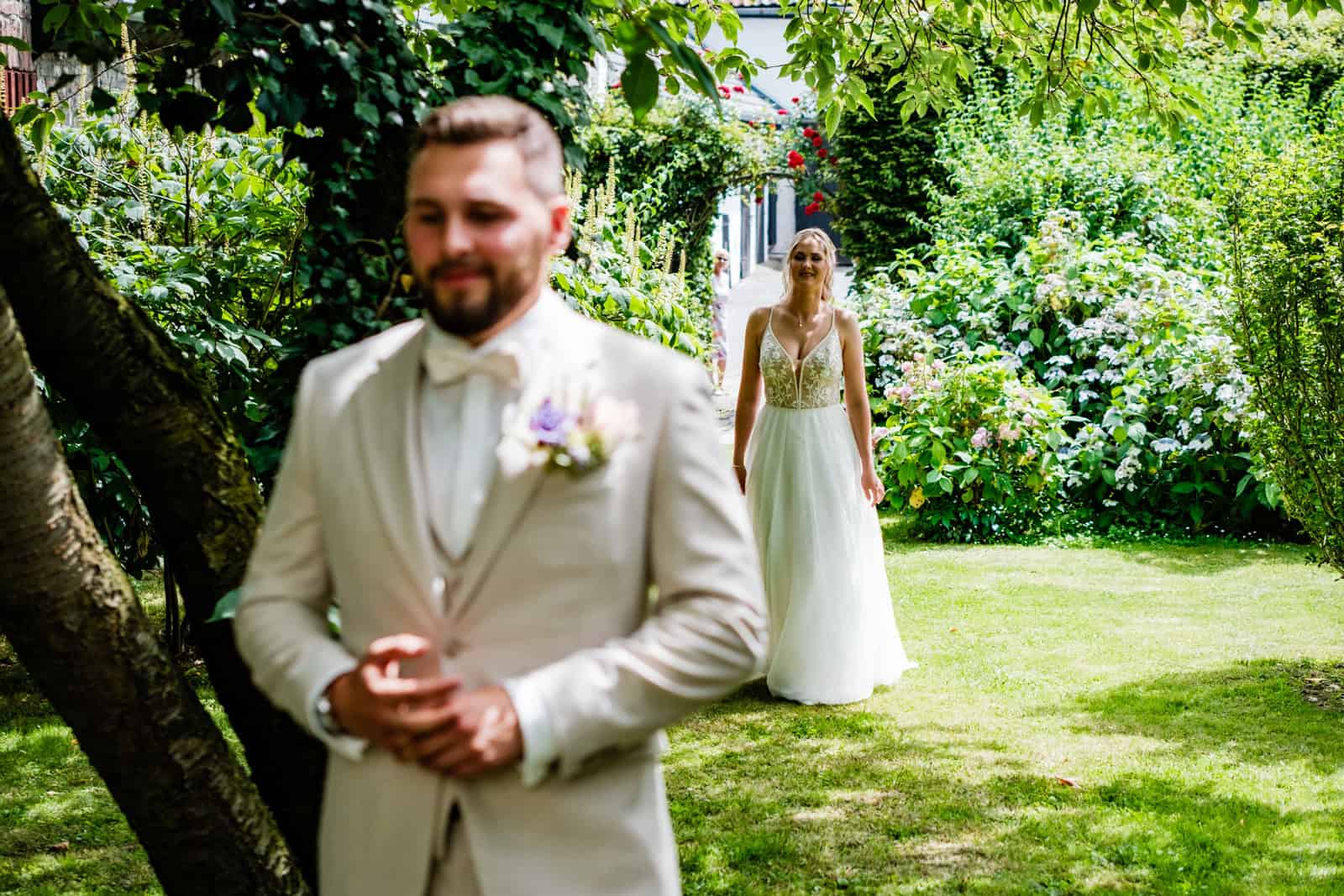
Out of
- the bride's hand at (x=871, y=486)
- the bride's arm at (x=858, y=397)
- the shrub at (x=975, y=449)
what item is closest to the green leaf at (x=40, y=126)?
the bride's arm at (x=858, y=397)

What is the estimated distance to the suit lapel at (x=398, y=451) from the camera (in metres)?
1.83

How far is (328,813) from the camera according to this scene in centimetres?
202

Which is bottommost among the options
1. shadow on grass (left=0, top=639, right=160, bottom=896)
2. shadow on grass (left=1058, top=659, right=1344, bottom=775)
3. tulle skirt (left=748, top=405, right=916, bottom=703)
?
shadow on grass (left=0, top=639, right=160, bottom=896)

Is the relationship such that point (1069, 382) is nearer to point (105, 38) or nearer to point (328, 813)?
point (105, 38)

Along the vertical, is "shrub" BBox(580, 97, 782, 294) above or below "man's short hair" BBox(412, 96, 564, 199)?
above

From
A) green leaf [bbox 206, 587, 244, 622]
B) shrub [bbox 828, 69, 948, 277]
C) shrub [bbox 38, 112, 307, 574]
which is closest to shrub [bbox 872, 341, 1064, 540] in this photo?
shrub [bbox 828, 69, 948, 277]

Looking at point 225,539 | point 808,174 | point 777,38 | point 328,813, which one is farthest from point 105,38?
point 777,38

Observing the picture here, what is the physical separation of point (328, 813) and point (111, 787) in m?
0.87

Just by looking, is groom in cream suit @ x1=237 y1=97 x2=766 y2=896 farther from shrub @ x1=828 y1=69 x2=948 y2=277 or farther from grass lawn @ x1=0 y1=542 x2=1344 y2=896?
shrub @ x1=828 y1=69 x2=948 y2=277

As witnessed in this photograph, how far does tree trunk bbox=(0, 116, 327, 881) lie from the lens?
2713 mm

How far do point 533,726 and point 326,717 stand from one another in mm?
317

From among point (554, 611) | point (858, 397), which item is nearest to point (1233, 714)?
point (858, 397)

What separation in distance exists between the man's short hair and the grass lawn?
121 inches

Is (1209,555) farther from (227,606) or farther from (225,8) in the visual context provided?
(225,8)
